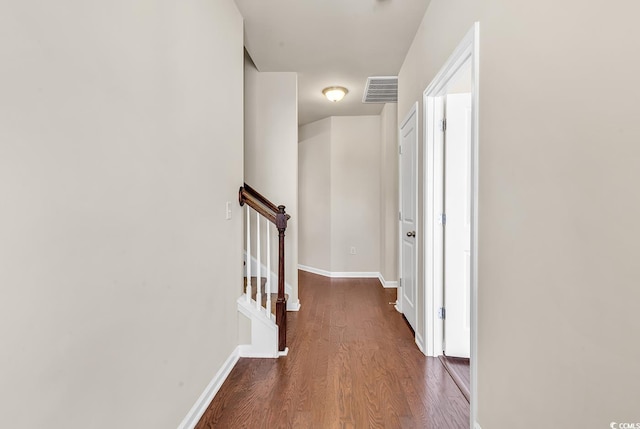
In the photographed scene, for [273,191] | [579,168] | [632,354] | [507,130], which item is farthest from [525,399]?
[273,191]

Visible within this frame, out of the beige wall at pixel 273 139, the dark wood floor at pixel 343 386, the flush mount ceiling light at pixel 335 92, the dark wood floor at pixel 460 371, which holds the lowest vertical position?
the dark wood floor at pixel 343 386

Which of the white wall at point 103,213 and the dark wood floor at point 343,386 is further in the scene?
the dark wood floor at point 343,386

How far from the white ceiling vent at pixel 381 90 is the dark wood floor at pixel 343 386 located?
2.75 metres

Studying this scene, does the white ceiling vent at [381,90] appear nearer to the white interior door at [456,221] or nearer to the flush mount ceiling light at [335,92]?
the flush mount ceiling light at [335,92]

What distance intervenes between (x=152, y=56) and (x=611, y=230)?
1.68m

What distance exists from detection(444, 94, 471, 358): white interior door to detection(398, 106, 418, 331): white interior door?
0.39 metres

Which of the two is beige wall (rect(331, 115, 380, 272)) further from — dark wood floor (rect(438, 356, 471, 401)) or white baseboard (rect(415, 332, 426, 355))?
dark wood floor (rect(438, 356, 471, 401))

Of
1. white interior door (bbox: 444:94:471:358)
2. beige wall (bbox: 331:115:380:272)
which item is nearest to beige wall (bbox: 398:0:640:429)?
white interior door (bbox: 444:94:471:358)

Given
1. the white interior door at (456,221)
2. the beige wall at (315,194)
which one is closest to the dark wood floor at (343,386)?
the white interior door at (456,221)

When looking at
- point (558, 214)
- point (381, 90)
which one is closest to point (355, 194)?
point (381, 90)

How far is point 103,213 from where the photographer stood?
1.07 meters

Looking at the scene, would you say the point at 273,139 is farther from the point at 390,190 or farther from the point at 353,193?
the point at 353,193

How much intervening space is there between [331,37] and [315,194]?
3.07 meters

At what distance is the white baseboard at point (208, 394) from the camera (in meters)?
1.66
